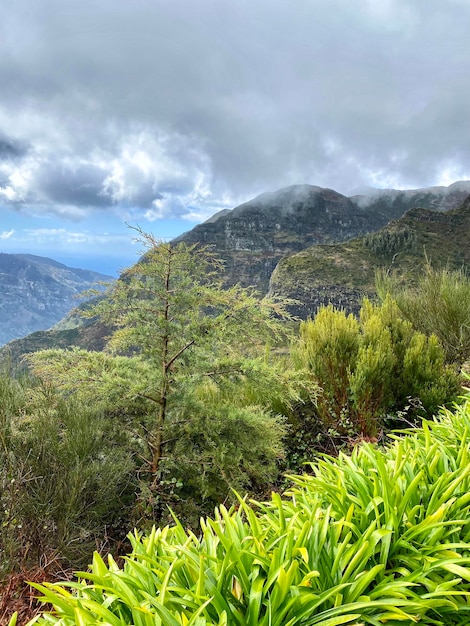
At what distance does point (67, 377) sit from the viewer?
9.83 ft

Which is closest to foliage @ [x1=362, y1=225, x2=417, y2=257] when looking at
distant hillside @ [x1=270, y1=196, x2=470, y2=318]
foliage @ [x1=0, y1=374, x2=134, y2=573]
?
distant hillside @ [x1=270, y1=196, x2=470, y2=318]

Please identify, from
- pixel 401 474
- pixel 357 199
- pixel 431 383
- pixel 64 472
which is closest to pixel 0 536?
pixel 64 472

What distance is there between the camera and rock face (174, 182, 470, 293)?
146m

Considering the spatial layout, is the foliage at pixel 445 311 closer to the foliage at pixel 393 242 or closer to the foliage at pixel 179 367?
the foliage at pixel 179 367

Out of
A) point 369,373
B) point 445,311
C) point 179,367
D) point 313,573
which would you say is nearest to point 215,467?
point 179,367

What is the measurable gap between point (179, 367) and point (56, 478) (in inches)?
49.0

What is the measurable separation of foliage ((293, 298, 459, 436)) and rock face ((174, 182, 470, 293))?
5009 inches

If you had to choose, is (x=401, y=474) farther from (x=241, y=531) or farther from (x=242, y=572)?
(x=242, y=572)

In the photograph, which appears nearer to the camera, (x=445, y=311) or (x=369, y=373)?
(x=369, y=373)

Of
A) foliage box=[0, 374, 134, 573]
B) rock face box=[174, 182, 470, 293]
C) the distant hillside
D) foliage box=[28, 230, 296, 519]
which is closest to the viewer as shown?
foliage box=[0, 374, 134, 573]

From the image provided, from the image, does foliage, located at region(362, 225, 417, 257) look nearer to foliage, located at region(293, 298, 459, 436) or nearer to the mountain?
the mountain

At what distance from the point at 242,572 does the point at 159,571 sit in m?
0.30

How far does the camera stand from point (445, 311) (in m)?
6.63

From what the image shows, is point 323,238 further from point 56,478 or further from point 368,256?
point 56,478
